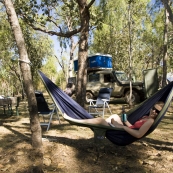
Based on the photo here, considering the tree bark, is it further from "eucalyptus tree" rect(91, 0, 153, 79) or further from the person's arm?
"eucalyptus tree" rect(91, 0, 153, 79)


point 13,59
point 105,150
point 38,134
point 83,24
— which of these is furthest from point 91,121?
point 13,59

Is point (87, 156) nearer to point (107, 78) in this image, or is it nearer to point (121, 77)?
point (121, 77)

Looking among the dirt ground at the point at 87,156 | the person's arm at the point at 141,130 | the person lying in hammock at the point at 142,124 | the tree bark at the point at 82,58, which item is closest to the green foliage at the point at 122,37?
the tree bark at the point at 82,58

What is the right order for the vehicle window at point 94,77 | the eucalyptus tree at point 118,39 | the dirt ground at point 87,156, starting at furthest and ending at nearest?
the eucalyptus tree at point 118,39 → the vehicle window at point 94,77 → the dirt ground at point 87,156

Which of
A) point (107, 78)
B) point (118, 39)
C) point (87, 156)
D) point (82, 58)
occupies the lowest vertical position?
point (87, 156)

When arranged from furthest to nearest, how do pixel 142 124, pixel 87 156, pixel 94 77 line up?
pixel 94 77 < pixel 87 156 < pixel 142 124

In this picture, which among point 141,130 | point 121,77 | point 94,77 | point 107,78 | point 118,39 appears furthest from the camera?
point 118,39

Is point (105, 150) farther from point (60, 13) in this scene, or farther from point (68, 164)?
point (60, 13)

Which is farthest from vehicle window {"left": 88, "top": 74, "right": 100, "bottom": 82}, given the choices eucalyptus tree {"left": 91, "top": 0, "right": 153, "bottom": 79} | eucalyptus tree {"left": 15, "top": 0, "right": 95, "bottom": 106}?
eucalyptus tree {"left": 91, "top": 0, "right": 153, "bottom": 79}

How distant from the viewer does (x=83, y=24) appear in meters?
8.20

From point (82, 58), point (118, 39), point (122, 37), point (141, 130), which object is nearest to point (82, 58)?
point (82, 58)

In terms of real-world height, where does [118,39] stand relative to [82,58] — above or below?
above

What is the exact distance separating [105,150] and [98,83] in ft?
27.8

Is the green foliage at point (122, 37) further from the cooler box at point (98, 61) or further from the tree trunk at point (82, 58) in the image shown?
the tree trunk at point (82, 58)
